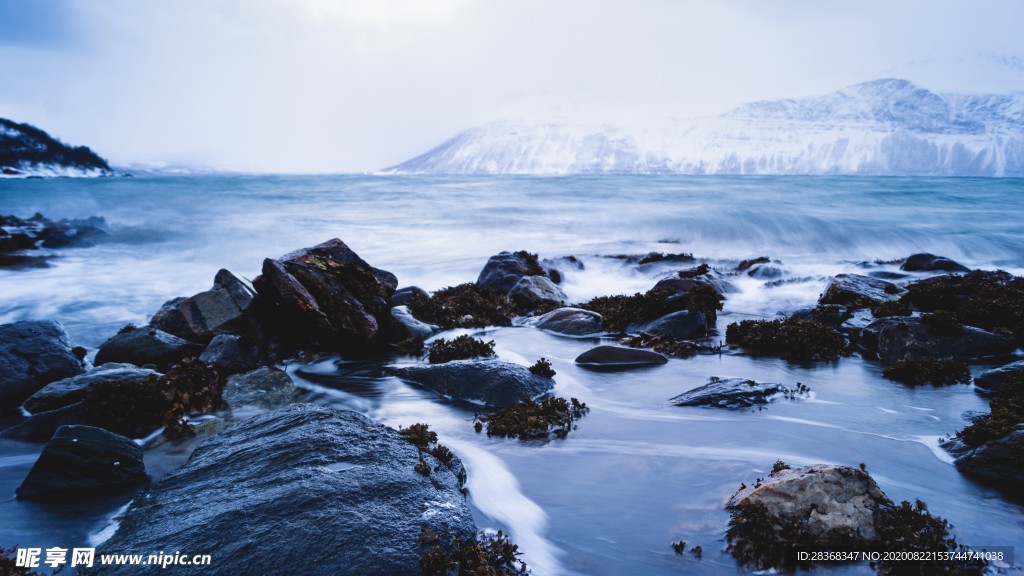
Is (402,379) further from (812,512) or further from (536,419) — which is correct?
(812,512)

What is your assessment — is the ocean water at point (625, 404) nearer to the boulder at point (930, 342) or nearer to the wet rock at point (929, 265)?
the boulder at point (930, 342)

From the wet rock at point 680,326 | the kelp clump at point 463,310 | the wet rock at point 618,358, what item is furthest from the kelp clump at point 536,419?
the kelp clump at point 463,310

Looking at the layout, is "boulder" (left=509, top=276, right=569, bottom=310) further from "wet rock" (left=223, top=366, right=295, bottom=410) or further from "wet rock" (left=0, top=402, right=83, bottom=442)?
"wet rock" (left=0, top=402, right=83, bottom=442)

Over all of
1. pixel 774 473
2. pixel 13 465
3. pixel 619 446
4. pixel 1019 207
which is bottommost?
pixel 13 465

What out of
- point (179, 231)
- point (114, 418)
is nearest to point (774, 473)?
point (114, 418)

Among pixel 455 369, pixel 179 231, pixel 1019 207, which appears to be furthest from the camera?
pixel 1019 207

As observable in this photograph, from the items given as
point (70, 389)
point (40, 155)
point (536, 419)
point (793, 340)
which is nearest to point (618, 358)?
point (536, 419)

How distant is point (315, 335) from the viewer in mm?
9000

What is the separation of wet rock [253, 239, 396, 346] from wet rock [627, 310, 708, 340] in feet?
15.9

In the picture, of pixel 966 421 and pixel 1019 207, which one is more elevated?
pixel 1019 207

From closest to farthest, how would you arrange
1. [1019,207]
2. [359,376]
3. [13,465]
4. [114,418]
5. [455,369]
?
1. [13,465]
2. [114,418]
3. [455,369]
4. [359,376]
5. [1019,207]

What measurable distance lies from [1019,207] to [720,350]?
1692 inches

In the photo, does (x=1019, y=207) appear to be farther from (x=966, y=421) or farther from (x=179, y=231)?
(x=179, y=231)

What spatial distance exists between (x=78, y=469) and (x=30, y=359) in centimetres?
380
